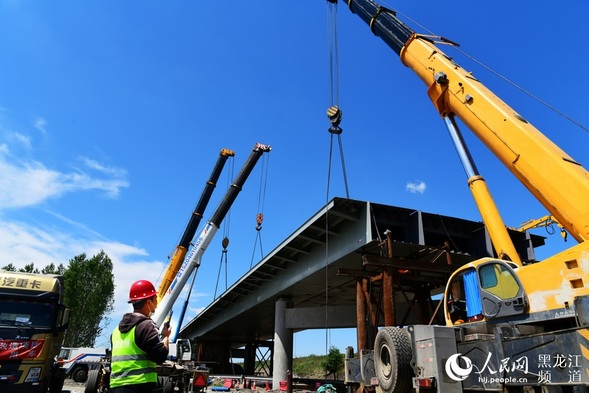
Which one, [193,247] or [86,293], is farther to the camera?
[86,293]

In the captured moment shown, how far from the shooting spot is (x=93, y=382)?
418 inches

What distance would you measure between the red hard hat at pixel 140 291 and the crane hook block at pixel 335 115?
11113 millimetres

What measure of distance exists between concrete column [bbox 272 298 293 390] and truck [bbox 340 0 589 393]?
13258mm

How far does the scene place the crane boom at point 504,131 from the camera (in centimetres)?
599

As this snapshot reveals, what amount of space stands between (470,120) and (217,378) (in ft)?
85.7

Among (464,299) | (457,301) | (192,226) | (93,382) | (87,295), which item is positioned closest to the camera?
(457,301)

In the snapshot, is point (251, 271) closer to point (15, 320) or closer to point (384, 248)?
point (384, 248)

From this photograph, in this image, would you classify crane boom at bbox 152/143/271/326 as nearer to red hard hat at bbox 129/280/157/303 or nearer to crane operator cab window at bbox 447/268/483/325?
crane operator cab window at bbox 447/268/483/325

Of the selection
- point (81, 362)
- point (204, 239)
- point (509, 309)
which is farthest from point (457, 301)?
point (81, 362)

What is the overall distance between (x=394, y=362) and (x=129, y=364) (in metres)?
5.12

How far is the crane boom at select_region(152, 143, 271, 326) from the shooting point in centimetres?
1845

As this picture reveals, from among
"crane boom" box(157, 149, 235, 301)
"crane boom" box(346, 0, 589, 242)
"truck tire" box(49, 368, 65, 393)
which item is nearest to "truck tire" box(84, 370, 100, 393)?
"truck tire" box(49, 368, 65, 393)

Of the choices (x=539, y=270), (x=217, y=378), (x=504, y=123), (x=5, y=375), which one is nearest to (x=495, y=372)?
(x=539, y=270)

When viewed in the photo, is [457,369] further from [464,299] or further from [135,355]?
[135,355]
